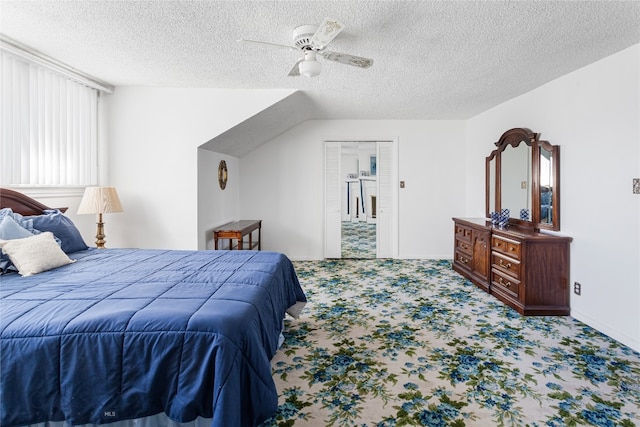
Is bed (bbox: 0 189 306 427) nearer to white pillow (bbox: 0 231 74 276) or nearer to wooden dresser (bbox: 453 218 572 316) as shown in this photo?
white pillow (bbox: 0 231 74 276)

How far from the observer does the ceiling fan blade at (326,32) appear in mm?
2035

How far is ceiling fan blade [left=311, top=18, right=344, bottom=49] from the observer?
2035 millimetres

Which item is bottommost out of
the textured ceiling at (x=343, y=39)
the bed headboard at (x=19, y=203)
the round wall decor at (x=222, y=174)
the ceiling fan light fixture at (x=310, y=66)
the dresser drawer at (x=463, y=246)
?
the dresser drawer at (x=463, y=246)

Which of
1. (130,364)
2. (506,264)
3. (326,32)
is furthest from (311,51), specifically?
(506,264)

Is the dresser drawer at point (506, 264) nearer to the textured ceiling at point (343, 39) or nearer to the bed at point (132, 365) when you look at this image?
the textured ceiling at point (343, 39)

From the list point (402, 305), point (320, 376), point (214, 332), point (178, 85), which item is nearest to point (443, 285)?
point (402, 305)

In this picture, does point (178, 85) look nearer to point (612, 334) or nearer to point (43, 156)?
point (43, 156)

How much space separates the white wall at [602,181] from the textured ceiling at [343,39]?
0.22 metres

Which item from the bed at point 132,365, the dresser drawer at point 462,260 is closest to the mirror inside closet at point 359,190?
the dresser drawer at point 462,260

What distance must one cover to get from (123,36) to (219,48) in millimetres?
736

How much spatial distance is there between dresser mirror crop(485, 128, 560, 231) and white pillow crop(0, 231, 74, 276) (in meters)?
4.53

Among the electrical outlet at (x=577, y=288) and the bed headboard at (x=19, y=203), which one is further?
the electrical outlet at (x=577, y=288)

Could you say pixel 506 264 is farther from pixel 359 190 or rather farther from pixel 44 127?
pixel 359 190

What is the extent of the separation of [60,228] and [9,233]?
46 cm
